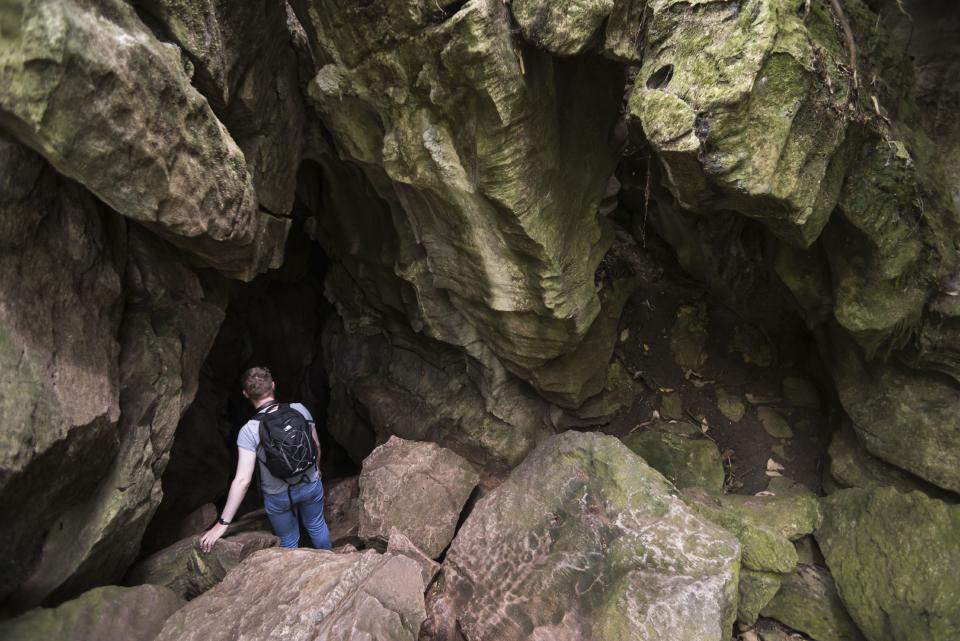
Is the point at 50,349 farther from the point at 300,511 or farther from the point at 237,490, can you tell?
the point at 300,511

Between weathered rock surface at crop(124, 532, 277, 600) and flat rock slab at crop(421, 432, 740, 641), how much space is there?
6.11 feet

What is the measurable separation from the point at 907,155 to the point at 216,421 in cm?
974

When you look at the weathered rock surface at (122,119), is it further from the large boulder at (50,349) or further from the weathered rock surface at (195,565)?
the weathered rock surface at (195,565)

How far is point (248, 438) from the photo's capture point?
15.2 feet

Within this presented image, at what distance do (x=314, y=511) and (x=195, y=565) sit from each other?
3.75ft

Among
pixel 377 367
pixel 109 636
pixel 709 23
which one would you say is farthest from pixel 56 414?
pixel 377 367

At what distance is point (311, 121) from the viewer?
20.0ft

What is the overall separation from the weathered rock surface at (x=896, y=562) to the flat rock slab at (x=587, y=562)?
5.67ft

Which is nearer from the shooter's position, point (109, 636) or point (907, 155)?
point (109, 636)

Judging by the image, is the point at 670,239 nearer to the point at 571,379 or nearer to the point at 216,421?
the point at 571,379

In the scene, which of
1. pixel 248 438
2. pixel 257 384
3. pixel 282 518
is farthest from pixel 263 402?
pixel 282 518

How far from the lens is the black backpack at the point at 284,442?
458cm

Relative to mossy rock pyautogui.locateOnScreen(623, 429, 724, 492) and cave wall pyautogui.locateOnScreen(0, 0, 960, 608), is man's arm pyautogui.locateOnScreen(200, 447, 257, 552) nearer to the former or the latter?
cave wall pyautogui.locateOnScreen(0, 0, 960, 608)

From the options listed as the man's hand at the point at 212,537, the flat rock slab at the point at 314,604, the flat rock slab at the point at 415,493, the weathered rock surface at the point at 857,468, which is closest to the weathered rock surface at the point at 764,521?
the weathered rock surface at the point at 857,468
